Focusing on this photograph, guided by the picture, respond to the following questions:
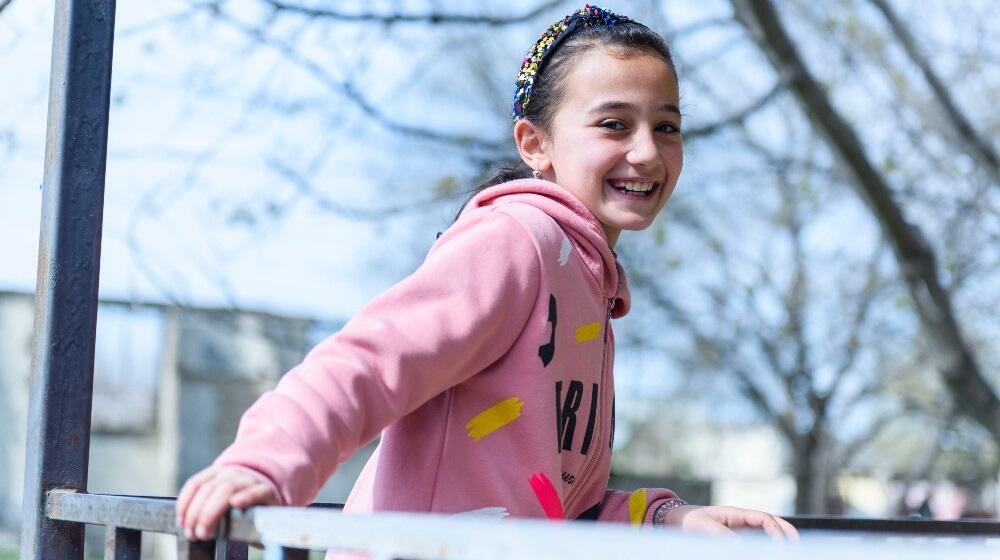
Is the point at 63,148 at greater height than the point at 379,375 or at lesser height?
greater

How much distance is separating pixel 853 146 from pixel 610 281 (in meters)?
4.11

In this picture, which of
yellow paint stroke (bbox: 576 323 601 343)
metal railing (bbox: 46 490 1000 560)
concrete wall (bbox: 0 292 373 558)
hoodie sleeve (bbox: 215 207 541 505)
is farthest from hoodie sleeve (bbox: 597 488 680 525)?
concrete wall (bbox: 0 292 373 558)

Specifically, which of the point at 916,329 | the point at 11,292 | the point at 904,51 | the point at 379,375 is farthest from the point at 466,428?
the point at 11,292

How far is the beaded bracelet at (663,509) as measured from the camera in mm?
1534

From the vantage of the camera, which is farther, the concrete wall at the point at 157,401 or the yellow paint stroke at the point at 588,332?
the concrete wall at the point at 157,401

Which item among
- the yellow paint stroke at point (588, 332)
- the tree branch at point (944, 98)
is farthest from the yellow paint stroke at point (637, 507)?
the tree branch at point (944, 98)

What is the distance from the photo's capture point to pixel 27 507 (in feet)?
4.80

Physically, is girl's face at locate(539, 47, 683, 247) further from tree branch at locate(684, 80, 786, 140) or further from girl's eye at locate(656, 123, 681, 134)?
tree branch at locate(684, 80, 786, 140)

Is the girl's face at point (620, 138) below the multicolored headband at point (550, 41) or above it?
below

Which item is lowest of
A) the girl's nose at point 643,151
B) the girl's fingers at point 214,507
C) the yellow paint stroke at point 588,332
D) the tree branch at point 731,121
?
the girl's fingers at point 214,507

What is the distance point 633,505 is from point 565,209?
0.39 meters

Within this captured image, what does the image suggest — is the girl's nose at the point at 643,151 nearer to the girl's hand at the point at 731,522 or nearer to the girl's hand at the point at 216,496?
the girl's hand at the point at 731,522

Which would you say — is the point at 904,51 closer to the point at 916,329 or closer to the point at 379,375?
the point at 916,329

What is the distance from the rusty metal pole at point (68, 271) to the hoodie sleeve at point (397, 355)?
0.42 metres
